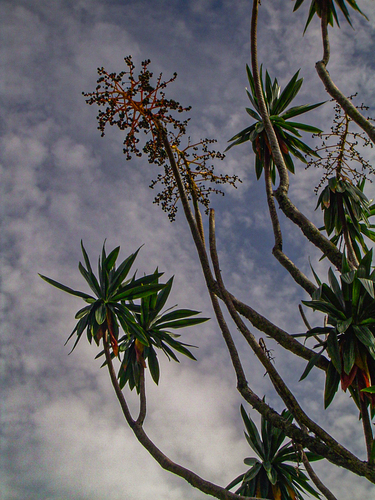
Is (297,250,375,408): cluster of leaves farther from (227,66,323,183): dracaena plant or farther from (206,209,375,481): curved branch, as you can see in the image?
(227,66,323,183): dracaena plant

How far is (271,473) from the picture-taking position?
5074 millimetres

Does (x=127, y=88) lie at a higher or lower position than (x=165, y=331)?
higher

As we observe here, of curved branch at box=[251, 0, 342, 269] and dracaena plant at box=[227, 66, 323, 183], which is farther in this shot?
dracaena plant at box=[227, 66, 323, 183]

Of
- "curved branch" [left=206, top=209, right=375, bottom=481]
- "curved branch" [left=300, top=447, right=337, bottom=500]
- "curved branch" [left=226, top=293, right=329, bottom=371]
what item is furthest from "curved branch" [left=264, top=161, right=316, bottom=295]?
"curved branch" [left=300, top=447, right=337, bottom=500]

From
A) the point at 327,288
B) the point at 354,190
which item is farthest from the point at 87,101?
the point at 354,190

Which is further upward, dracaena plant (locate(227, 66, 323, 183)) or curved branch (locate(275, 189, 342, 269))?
dracaena plant (locate(227, 66, 323, 183))

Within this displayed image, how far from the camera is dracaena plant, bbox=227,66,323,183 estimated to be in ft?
18.1

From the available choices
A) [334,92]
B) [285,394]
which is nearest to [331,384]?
[285,394]

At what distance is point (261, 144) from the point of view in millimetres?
5727

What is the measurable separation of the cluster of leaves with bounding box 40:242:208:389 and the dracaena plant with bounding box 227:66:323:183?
94.3 inches

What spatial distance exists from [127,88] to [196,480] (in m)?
3.28

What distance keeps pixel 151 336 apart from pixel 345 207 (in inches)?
133

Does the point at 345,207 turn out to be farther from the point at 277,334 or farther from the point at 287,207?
the point at 277,334

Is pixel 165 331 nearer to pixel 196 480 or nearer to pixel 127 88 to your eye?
pixel 196 480
